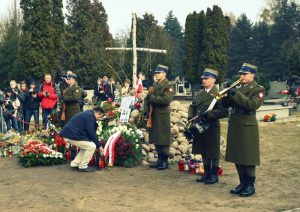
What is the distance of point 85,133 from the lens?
9.10 metres

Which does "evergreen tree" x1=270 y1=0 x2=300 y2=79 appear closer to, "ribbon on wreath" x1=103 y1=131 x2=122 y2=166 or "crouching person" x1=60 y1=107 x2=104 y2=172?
"ribbon on wreath" x1=103 y1=131 x2=122 y2=166

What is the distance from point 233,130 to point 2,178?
4634 mm

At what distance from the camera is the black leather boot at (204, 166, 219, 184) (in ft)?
26.6

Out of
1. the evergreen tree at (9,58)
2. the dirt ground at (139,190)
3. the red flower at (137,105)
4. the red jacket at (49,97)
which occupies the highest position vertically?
the evergreen tree at (9,58)

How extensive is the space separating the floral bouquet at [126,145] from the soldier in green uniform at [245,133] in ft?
10.0

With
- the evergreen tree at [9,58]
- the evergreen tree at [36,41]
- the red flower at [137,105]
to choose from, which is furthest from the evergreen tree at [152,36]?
the red flower at [137,105]

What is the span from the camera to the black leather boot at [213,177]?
8.10 meters

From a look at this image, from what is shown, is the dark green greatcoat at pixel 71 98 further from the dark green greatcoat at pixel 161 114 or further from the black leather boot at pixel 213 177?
the black leather boot at pixel 213 177

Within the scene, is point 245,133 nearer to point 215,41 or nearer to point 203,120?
point 203,120

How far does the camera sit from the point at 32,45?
3447cm

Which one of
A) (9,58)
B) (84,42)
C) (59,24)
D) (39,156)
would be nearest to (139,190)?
(39,156)

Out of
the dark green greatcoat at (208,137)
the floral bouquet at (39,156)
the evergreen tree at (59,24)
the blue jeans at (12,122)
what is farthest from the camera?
the evergreen tree at (59,24)

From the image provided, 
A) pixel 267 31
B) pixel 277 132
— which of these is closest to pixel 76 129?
pixel 277 132

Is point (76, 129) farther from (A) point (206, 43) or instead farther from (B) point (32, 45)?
(A) point (206, 43)
